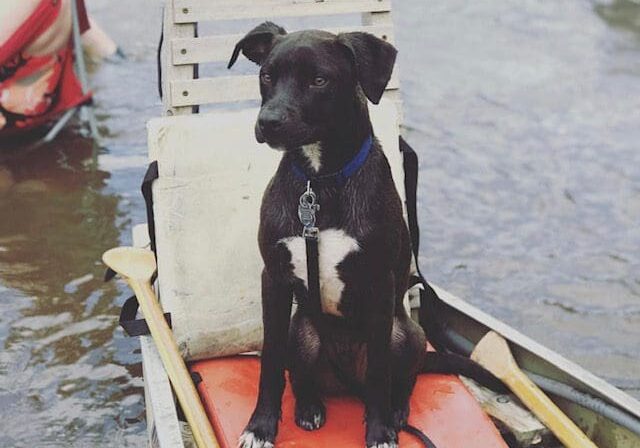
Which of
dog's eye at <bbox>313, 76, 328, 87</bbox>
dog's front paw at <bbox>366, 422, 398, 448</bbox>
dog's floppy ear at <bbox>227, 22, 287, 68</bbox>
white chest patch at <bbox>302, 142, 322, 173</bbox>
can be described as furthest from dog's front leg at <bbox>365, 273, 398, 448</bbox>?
dog's floppy ear at <bbox>227, 22, 287, 68</bbox>

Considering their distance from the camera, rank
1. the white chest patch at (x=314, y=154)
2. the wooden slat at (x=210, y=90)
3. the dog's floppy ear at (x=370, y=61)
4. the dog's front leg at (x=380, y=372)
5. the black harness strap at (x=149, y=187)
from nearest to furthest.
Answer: the dog's floppy ear at (x=370, y=61)
the white chest patch at (x=314, y=154)
the dog's front leg at (x=380, y=372)
the black harness strap at (x=149, y=187)
the wooden slat at (x=210, y=90)

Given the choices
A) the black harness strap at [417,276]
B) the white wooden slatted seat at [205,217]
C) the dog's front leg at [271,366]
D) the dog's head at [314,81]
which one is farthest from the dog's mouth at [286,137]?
the black harness strap at [417,276]

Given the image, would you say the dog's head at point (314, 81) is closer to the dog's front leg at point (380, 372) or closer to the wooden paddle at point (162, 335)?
the dog's front leg at point (380, 372)

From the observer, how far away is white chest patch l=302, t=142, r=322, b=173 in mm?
2756

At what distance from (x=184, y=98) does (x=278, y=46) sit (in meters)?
1.31

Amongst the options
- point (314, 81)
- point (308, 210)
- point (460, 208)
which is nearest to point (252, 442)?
point (308, 210)

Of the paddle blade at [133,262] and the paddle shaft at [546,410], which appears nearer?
the paddle shaft at [546,410]

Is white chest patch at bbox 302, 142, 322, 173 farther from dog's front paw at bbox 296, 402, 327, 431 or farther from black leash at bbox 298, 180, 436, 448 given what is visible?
dog's front paw at bbox 296, 402, 327, 431

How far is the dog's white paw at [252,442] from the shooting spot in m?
2.91

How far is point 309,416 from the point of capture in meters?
3.07

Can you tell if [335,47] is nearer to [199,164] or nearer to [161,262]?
[199,164]

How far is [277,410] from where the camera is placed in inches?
117

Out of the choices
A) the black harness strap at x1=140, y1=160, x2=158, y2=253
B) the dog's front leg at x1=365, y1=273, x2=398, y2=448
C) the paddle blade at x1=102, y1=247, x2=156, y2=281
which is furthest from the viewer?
the paddle blade at x1=102, y1=247, x2=156, y2=281

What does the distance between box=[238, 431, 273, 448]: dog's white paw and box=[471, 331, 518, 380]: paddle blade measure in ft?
3.14
